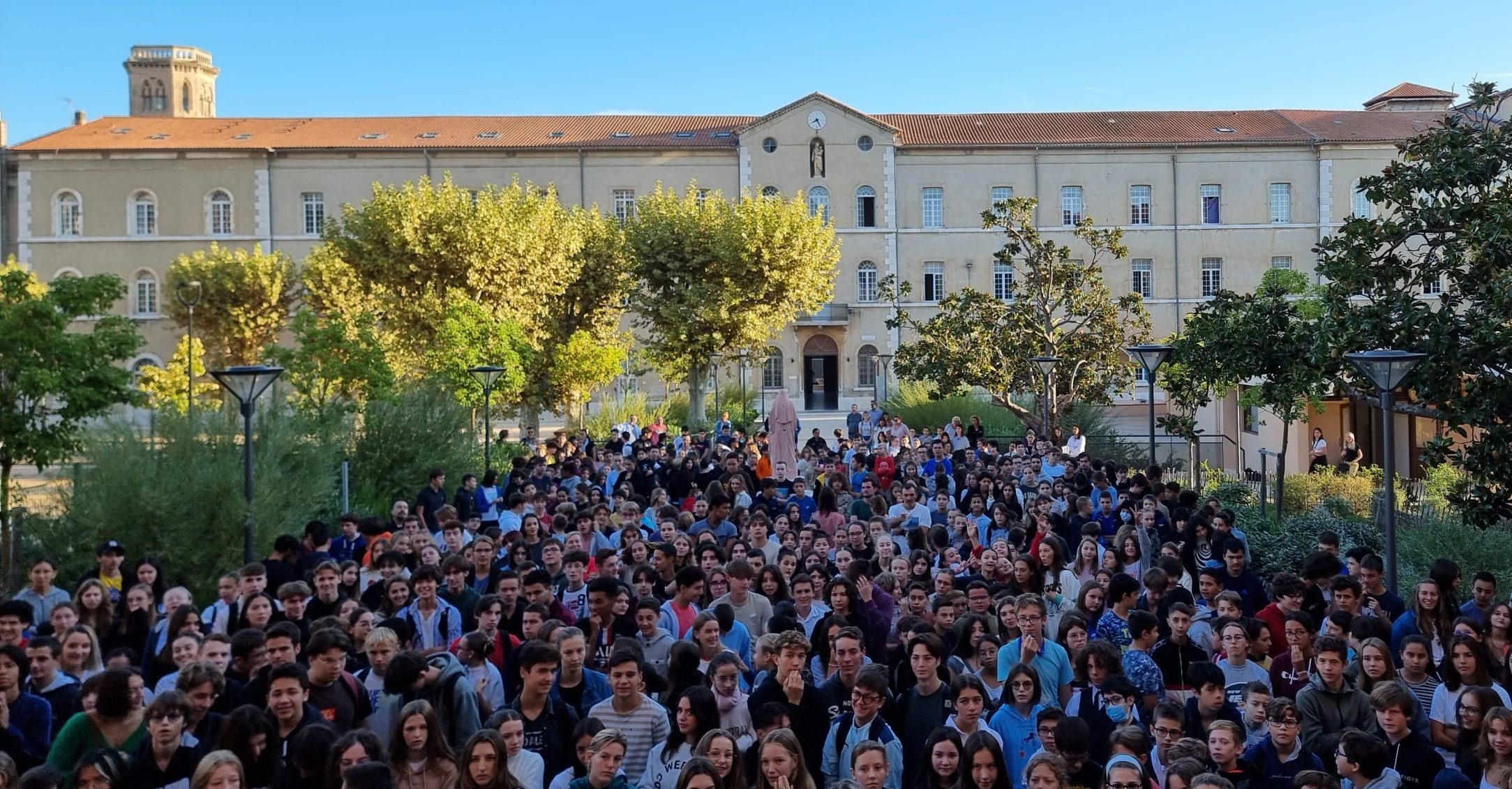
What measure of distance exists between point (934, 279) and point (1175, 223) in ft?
32.6

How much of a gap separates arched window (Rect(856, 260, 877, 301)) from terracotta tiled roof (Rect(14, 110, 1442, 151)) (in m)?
5.21

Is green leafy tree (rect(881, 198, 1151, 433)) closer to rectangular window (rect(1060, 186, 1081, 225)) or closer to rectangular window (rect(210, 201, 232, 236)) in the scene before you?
rectangular window (rect(1060, 186, 1081, 225))

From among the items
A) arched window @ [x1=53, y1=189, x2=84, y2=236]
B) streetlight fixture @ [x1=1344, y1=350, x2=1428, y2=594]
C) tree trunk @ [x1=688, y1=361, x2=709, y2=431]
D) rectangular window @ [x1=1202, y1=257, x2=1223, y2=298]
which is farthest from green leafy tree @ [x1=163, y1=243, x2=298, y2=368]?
streetlight fixture @ [x1=1344, y1=350, x2=1428, y2=594]

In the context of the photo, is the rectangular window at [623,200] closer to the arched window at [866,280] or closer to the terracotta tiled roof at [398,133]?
the terracotta tiled roof at [398,133]

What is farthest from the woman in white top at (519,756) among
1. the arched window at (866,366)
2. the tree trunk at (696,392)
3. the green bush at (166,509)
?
the arched window at (866,366)

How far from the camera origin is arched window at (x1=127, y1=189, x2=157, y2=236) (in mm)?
55344

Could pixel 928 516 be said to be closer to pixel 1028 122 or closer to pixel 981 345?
pixel 981 345

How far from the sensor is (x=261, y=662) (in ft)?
24.0

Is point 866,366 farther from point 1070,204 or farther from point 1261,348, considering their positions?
point 1261,348

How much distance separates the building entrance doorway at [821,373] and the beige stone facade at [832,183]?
3.2 inches

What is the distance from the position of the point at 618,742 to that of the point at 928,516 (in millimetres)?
9318

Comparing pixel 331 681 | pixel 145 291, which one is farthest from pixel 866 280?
pixel 331 681

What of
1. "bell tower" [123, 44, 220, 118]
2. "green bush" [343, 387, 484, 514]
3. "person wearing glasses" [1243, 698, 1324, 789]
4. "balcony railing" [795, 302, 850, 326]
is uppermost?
"bell tower" [123, 44, 220, 118]

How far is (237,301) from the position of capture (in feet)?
163
